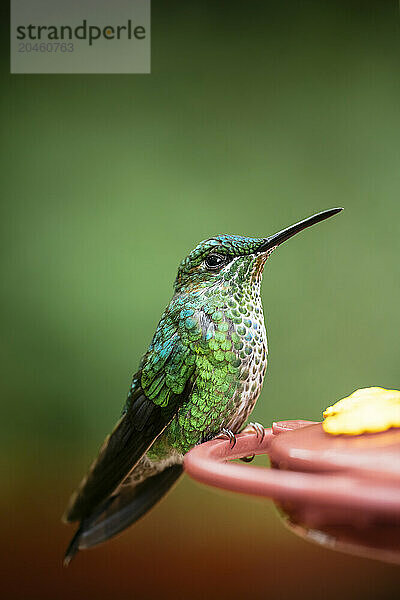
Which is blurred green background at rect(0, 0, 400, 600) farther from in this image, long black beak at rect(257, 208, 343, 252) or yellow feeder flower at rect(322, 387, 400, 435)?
yellow feeder flower at rect(322, 387, 400, 435)

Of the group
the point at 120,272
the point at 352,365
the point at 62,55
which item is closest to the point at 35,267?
the point at 120,272

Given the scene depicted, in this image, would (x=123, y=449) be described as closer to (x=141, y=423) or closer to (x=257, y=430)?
(x=141, y=423)

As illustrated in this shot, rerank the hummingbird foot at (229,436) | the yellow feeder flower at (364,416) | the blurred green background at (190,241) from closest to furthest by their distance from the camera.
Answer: the yellow feeder flower at (364,416), the hummingbird foot at (229,436), the blurred green background at (190,241)

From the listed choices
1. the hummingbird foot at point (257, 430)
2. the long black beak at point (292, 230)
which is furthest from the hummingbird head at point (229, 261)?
the hummingbird foot at point (257, 430)

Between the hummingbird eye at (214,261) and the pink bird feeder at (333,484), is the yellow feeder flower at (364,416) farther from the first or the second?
the hummingbird eye at (214,261)
